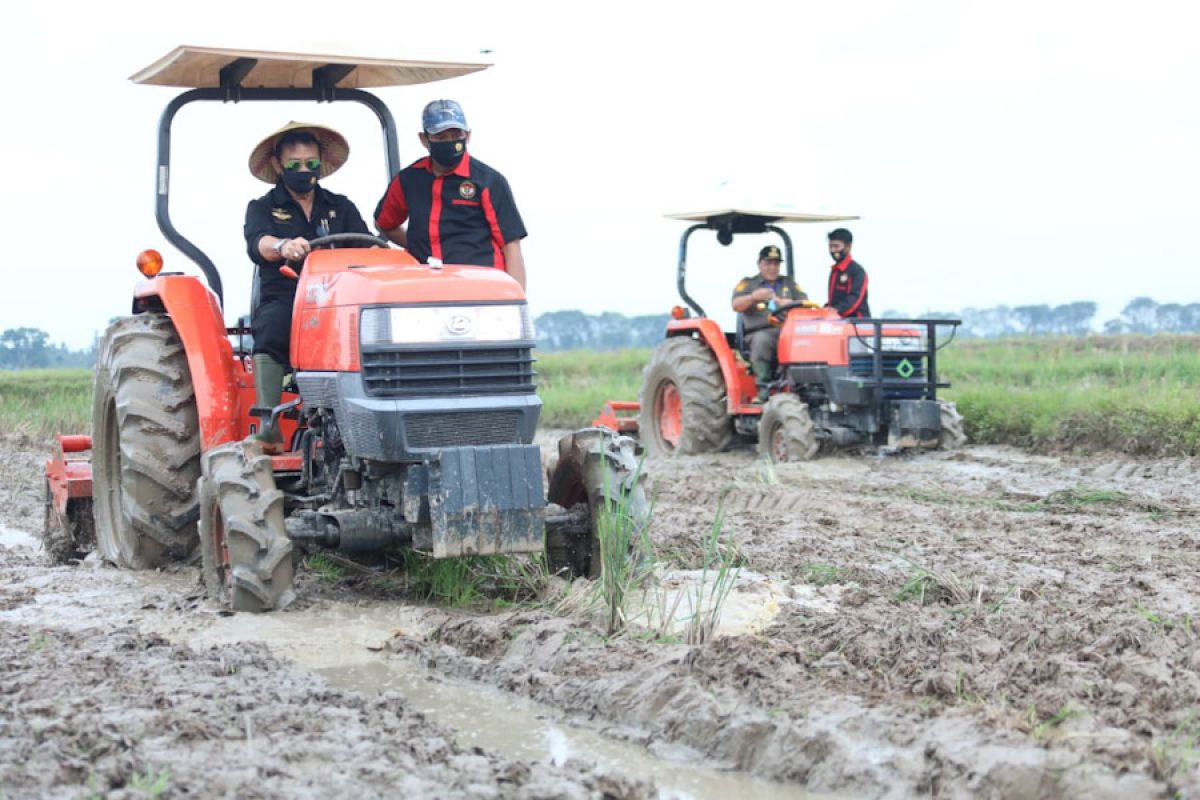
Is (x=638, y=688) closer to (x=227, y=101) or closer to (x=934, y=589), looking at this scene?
(x=934, y=589)

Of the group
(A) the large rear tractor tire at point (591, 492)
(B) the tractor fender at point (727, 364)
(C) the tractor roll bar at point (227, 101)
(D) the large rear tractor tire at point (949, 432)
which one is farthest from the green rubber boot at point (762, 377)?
(A) the large rear tractor tire at point (591, 492)

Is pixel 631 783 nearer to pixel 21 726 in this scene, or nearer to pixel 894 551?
pixel 21 726

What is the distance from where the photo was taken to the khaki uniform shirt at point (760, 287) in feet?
43.9

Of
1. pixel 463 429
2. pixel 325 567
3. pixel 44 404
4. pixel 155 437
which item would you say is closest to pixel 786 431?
pixel 325 567

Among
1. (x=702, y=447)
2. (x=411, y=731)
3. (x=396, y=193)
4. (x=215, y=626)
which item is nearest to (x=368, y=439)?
(x=215, y=626)

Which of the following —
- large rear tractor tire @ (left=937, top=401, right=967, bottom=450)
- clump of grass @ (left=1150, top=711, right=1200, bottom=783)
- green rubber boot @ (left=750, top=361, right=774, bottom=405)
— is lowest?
clump of grass @ (left=1150, top=711, right=1200, bottom=783)

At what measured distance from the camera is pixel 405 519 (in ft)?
19.0

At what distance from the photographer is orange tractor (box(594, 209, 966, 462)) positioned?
40.9 ft

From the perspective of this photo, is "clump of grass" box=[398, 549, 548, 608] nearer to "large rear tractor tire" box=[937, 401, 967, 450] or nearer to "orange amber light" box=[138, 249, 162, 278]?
"orange amber light" box=[138, 249, 162, 278]

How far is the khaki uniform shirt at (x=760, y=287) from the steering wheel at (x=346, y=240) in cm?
729

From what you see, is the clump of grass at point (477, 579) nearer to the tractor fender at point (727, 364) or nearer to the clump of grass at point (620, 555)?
the clump of grass at point (620, 555)

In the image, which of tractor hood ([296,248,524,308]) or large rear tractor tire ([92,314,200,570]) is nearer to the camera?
tractor hood ([296,248,524,308])

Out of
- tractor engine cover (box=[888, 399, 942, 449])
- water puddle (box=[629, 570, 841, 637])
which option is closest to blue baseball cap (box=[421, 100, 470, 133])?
water puddle (box=[629, 570, 841, 637])

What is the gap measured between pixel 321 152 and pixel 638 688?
3.44 meters
